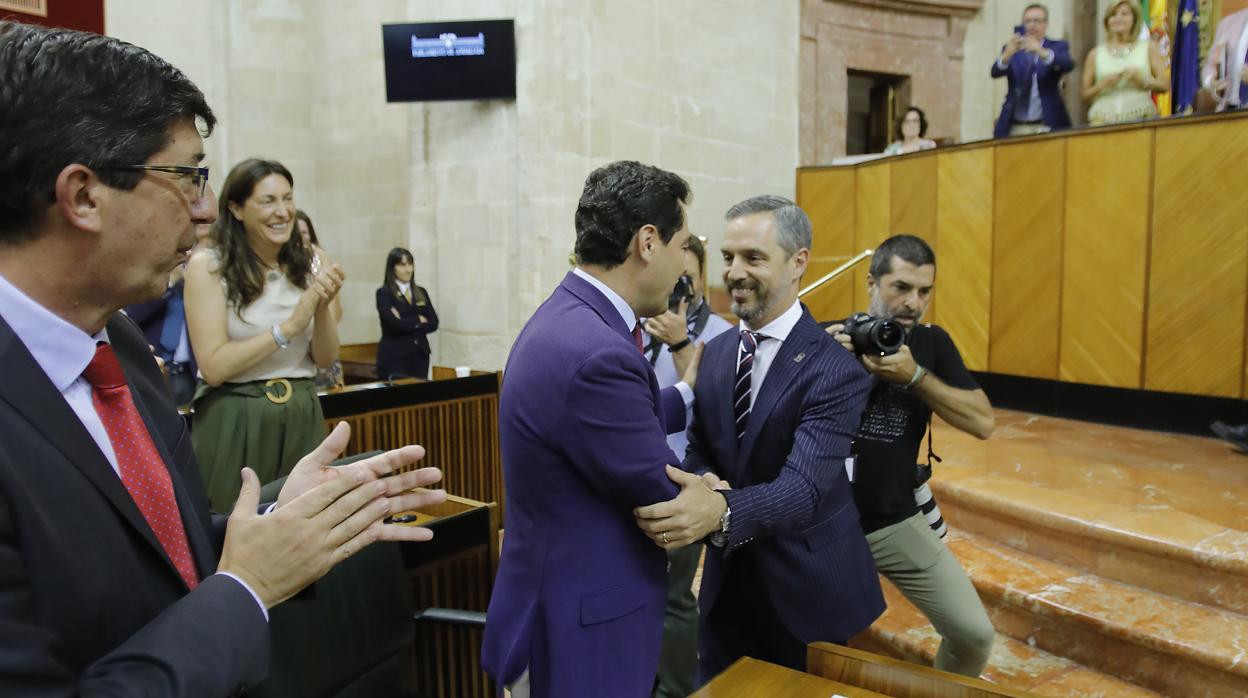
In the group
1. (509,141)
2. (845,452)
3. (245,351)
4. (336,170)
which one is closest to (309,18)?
(336,170)

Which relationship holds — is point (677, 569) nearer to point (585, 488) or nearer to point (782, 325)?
point (782, 325)

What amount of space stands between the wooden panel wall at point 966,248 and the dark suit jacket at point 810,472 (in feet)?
13.4

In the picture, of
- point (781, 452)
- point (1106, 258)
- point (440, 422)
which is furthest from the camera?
point (1106, 258)

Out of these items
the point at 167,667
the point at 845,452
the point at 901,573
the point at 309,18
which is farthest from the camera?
the point at 309,18

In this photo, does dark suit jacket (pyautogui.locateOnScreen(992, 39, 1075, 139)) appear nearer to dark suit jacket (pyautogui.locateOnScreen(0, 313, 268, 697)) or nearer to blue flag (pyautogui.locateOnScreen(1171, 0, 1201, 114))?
blue flag (pyautogui.locateOnScreen(1171, 0, 1201, 114))

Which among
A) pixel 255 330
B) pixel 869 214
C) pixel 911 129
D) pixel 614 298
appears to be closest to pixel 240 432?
pixel 255 330

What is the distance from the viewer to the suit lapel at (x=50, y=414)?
2.69ft

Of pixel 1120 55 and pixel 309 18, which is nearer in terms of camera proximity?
pixel 1120 55

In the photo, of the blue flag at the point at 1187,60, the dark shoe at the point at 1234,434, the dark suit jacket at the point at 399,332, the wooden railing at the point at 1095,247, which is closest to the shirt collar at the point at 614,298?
the dark shoe at the point at 1234,434

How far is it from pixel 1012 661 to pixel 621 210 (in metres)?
2.15

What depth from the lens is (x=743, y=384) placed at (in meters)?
1.95

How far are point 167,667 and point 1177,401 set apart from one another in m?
5.17

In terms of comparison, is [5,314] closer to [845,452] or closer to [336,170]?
[845,452]

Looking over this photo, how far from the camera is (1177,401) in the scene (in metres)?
4.59
